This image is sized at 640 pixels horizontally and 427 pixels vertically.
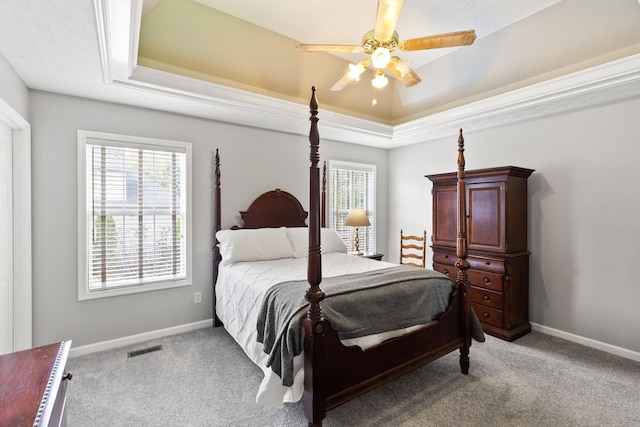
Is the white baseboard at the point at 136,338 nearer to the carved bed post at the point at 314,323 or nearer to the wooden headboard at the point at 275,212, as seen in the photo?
the wooden headboard at the point at 275,212

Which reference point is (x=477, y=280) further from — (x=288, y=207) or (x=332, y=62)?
(x=332, y=62)

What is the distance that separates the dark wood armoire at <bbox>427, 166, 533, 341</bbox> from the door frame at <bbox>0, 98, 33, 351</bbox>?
425 cm

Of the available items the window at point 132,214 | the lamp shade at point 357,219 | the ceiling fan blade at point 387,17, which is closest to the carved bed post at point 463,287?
the ceiling fan blade at point 387,17

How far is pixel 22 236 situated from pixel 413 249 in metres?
4.58

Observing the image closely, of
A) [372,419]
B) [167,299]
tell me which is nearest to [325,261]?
[372,419]

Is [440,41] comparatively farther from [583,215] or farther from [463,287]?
[583,215]

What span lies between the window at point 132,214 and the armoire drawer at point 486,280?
10.6 ft

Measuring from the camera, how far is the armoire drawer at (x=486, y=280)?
3241 millimetres

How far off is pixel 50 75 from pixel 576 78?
14.5ft

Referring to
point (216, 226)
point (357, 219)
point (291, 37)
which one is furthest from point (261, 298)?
point (291, 37)

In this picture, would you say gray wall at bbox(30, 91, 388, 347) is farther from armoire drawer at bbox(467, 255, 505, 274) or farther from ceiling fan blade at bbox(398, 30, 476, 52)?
armoire drawer at bbox(467, 255, 505, 274)

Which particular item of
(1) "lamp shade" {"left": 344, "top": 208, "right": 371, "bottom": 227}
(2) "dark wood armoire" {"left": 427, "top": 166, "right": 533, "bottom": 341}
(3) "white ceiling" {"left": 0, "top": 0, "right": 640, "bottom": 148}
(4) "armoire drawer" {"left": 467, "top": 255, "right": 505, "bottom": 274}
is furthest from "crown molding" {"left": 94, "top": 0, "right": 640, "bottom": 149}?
(4) "armoire drawer" {"left": 467, "top": 255, "right": 505, "bottom": 274}

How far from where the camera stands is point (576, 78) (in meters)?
2.72

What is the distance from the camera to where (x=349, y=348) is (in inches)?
73.2
